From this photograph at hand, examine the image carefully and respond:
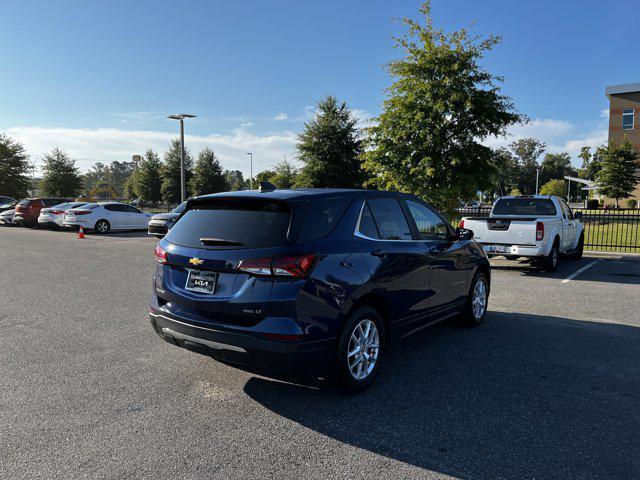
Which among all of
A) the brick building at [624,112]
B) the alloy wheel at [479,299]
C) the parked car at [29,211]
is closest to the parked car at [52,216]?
the parked car at [29,211]

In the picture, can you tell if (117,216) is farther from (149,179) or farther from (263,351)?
(149,179)

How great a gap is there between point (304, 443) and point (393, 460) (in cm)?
61

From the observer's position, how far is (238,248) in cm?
362

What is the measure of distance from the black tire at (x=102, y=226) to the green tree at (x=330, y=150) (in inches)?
509

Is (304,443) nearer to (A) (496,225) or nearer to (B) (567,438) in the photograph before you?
(B) (567,438)

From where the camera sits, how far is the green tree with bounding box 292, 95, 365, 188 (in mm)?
30703

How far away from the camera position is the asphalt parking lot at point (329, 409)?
2941 mm

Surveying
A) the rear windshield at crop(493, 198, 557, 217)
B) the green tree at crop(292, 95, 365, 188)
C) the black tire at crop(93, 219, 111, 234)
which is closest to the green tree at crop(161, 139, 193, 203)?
the green tree at crop(292, 95, 365, 188)

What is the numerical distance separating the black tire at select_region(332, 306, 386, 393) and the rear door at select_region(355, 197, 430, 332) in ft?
0.81

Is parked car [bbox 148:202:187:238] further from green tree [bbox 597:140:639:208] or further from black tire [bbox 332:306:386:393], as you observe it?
green tree [bbox 597:140:639:208]

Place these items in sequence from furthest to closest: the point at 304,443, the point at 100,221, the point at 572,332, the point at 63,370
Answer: the point at 100,221 → the point at 572,332 → the point at 63,370 → the point at 304,443

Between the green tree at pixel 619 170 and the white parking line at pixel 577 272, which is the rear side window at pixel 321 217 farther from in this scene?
the green tree at pixel 619 170

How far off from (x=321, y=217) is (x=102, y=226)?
67.8 ft

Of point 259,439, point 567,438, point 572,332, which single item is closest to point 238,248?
point 259,439
